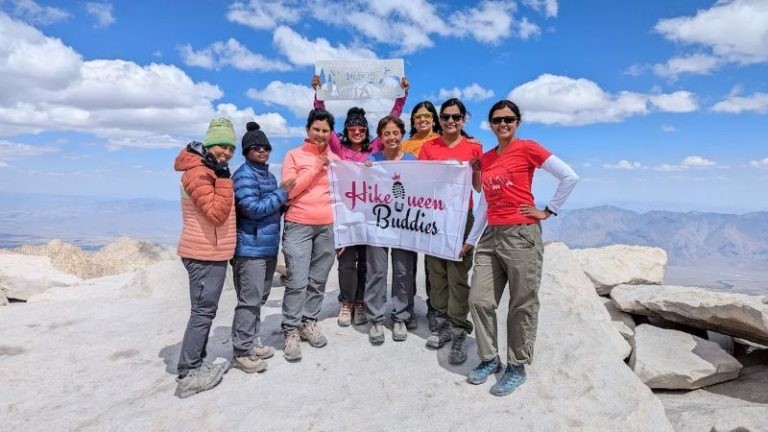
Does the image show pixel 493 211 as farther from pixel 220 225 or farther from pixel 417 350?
pixel 220 225

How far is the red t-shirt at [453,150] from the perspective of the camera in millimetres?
5738

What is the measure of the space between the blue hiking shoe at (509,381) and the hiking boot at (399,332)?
1.55 metres

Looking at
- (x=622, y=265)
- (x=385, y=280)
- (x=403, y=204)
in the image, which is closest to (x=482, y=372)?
(x=385, y=280)

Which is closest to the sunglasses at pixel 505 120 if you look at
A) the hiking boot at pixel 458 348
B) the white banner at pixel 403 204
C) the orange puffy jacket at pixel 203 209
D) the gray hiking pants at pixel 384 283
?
the white banner at pixel 403 204

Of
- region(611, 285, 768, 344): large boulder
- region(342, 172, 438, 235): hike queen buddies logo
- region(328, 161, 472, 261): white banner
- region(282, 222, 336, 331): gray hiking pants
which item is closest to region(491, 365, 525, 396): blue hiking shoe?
region(328, 161, 472, 261): white banner

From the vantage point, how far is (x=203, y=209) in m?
4.66

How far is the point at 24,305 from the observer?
386 inches

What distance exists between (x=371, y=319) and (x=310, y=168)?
229cm

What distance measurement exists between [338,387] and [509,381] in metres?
1.96

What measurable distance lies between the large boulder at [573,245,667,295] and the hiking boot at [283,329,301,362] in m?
6.87

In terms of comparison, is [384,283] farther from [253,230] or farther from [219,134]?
[219,134]

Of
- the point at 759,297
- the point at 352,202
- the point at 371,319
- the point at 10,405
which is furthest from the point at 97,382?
the point at 759,297

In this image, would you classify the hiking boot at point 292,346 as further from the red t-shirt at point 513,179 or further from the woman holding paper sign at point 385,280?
the red t-shirt at point 513,179

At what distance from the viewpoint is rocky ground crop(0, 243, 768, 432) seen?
470cm
